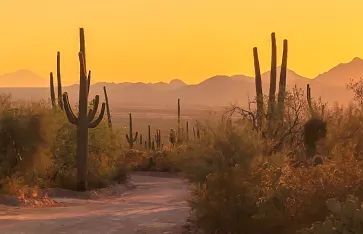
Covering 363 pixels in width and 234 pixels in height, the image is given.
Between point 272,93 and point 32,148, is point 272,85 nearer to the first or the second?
point 272,93

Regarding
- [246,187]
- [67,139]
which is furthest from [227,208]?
[67,139]

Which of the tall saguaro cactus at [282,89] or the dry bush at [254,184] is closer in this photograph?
the dry bush at [254,184]

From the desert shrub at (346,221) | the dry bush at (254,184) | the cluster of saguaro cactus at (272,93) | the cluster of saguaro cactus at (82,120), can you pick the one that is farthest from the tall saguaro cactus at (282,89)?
the desert shrub at (346,221)

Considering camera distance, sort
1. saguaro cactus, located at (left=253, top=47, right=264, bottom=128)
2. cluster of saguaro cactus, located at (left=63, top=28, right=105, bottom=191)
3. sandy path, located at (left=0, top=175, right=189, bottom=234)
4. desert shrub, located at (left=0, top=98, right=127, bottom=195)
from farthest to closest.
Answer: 1. saguaro cactus, located at (left=253, top=47, right=264, bottom=128)
2. cluster of saguaro cactus, located at (left=63, top=28, right=105, bottom=191)
3. desert shrub, located at (left=0, top=98, right=127, bottom=195)
4. sandy path, located at (left=0, top=175, right=189, bottom=234)

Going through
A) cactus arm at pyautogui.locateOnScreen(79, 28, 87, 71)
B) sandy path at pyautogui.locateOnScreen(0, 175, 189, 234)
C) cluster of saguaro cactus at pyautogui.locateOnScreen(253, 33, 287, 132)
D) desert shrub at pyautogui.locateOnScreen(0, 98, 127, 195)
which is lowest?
sandy path at pyautogui.locateOnScreen(0, 175, 189, 234)

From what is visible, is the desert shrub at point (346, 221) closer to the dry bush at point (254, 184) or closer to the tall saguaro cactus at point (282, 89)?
the dry bush at point (254, 184)

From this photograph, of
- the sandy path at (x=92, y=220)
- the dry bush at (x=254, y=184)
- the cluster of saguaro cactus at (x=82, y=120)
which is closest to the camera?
the dry bush at (x=254, y=184)

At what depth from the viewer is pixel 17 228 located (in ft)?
43.5

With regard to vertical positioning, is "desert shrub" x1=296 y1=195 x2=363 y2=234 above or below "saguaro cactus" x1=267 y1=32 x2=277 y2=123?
below

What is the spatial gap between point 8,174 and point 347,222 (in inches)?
666

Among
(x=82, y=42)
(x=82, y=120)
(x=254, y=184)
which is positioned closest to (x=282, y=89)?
(x=82, y=120)

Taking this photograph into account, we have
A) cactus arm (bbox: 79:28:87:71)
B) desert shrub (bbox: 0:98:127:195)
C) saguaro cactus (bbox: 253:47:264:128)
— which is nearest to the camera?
desert shrub (bbox: 0:98:127:195)

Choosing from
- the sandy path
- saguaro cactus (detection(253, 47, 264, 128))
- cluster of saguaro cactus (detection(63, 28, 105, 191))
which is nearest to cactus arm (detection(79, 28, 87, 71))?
cluster of saguaro cactus (detection(63, 28, 105, 191))

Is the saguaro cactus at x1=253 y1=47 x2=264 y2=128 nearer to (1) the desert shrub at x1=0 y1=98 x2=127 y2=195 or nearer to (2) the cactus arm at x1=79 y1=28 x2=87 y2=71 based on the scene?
(2) the cactus arm at x1=79 y1=28 x2=87 y2=71
